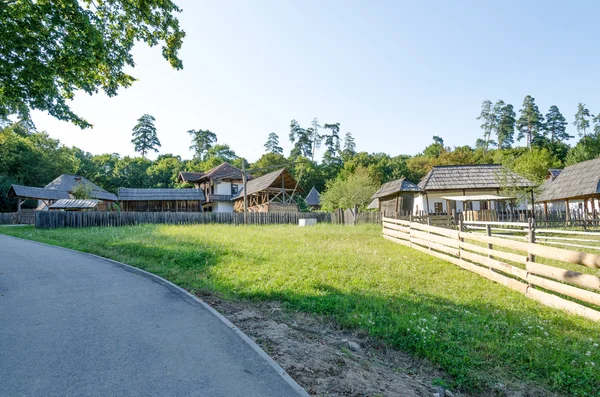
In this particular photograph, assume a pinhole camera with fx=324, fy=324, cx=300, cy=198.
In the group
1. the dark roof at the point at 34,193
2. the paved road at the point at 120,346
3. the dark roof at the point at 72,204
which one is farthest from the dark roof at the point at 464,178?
the dark roof at the point at 34,193

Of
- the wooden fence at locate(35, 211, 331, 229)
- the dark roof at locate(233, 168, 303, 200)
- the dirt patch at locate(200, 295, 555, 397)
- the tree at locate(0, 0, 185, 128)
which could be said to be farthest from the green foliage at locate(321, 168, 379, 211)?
the dirt patch at locate(200, 295, 555, 397)

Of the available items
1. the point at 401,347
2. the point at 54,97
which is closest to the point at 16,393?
the point at 401,347

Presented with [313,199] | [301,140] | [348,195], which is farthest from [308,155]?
[348,195]

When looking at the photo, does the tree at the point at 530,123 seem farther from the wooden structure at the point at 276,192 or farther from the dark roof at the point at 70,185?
the dark roof at the point at 70,185

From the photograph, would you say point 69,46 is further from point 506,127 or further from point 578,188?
point 506,127

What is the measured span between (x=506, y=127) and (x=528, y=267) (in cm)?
8790

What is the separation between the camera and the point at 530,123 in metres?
78.4

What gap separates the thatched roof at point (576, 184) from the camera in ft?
78.7

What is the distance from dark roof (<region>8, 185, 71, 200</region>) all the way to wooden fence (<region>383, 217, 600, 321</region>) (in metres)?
40.6

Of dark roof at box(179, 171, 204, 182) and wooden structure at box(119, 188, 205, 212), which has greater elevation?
dark roof at box(179, 171, 204, 182)

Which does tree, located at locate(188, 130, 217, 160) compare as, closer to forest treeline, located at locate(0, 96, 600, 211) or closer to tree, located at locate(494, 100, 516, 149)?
forest treeline, located at locate(0, 96, 600, 211)

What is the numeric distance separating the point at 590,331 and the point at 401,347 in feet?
10.1

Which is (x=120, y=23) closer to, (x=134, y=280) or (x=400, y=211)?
(x=134, y=280)

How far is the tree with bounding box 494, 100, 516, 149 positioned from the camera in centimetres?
7962
